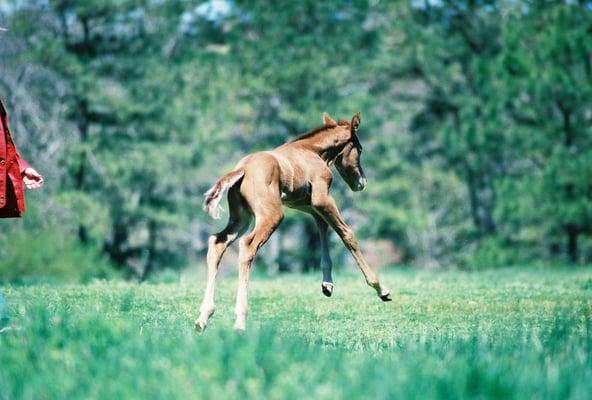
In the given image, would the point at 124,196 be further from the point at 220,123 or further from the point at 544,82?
the point at 544,82

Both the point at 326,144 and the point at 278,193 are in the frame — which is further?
the point at 326,144

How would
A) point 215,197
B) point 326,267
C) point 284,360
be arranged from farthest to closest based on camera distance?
1. point 326,267
2. point 215,197
3. point 284,360

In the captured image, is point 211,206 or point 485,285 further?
point 485,285

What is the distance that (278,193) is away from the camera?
8.96 meters

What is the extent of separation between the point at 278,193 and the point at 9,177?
2.52 meters

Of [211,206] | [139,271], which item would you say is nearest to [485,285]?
[211,206]

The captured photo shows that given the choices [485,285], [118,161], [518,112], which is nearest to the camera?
[485,285]

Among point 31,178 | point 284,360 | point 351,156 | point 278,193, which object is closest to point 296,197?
point 278,193

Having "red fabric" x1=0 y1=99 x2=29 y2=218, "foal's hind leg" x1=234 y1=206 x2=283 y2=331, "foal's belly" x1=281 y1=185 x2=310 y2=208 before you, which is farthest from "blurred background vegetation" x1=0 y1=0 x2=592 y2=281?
"red fabric" x1=0 y1=99 x2=29 y2=218

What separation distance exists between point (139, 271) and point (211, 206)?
2725 cm

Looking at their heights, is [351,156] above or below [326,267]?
above

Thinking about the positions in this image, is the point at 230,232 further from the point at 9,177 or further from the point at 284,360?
the point at 284,360

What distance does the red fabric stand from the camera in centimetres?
746

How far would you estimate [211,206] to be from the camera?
8297 millimetres
